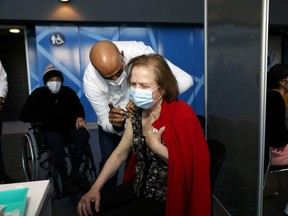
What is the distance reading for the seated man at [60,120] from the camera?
220 centimetres

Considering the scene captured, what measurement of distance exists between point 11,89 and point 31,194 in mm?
6545

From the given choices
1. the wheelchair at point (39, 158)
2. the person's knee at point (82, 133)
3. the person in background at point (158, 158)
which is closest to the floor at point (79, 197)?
the wheelchair at point (39, 158)

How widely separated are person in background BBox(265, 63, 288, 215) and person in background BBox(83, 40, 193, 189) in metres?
0.67

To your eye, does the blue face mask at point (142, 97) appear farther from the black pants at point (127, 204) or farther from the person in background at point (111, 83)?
the black pants at point (127, 204)

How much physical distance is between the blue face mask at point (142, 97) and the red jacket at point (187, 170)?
0.17m

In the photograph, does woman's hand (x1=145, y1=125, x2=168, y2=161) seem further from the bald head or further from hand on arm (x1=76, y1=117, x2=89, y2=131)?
hand on arm (x1=76, y1=117, x2=89, y2=131)

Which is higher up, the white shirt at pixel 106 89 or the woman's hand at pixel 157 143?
the white shirt at pixel 106 89

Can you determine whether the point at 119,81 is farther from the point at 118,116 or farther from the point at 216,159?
the point at 216,159

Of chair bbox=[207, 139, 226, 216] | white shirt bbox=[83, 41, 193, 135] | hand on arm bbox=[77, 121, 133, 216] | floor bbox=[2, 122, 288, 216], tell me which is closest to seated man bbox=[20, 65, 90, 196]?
floor bbox=[2, 122, 288, 216]

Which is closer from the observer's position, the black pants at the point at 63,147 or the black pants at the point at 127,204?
the black pants at the point at 127,204

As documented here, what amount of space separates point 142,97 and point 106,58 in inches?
16.1

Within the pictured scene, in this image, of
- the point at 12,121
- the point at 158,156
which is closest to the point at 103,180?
the point at 158,156

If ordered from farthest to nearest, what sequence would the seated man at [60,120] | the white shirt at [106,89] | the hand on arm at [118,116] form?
1. the seated man at [60,120]
2. the white shirt at [106,89]
3. the hand on arm at [118,116]

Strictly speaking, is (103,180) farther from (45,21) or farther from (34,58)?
(34,58)
